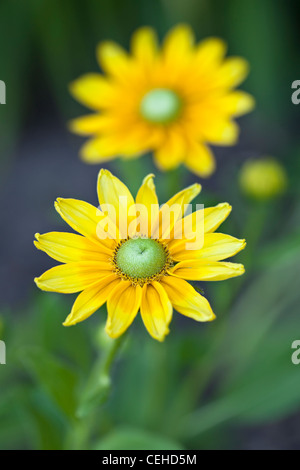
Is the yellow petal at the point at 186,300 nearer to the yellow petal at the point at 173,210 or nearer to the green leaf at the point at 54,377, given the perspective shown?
the yellow petal at the point at 173,210

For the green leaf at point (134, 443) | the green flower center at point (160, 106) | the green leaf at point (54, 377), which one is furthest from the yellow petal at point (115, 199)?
the green flower center at point (160, 106)

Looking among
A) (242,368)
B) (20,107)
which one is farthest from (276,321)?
(20,107)

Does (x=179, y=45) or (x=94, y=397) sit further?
(x=179, y=45)

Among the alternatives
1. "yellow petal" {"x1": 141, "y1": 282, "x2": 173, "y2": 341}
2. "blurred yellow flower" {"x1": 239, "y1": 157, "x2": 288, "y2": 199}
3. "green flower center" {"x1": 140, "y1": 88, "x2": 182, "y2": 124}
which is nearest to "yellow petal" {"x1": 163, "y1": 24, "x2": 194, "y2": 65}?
"green flower center" {"x1": 140, "y1": 88, "x2": 182, "y2": 124}

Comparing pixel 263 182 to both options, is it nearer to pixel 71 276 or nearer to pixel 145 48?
pixel 145 48

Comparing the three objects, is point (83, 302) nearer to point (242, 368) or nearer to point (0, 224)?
point (242, 368)

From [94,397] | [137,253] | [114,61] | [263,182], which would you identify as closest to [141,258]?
[137,253]
